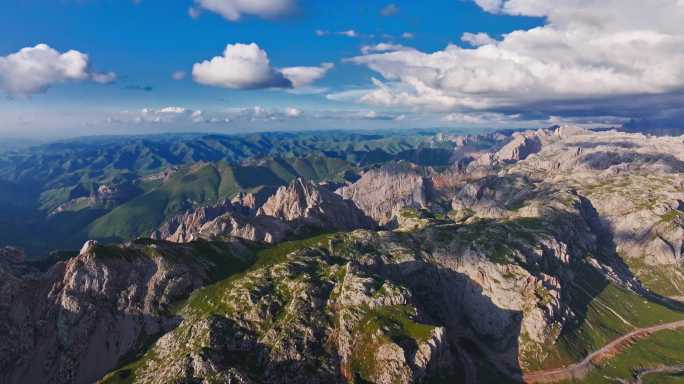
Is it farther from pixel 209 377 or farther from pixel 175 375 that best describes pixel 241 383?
pixel 175 375

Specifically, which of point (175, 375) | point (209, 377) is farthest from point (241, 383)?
point (175, 375)
